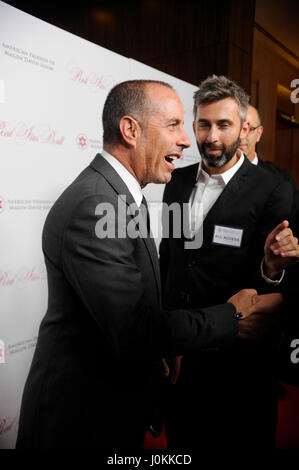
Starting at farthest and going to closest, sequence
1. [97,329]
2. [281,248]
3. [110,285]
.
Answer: [281,248] → [97,329] → [110,285]

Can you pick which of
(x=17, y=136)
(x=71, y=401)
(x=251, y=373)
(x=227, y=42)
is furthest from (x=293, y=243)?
(x=227, y=42)

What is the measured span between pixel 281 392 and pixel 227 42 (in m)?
3.21

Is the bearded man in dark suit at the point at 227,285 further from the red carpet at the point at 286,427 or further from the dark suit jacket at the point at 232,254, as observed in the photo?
the red carpet at the point at 286,427

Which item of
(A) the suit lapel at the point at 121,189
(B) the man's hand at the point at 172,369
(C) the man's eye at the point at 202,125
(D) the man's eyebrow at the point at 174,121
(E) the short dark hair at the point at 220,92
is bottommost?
(B) the man's hand at the point at 172,369

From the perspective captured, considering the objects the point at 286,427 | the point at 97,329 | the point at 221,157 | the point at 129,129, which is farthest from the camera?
the point at 286,427

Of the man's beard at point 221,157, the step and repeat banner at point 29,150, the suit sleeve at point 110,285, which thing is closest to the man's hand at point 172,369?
the suit sleeve at point 110,285

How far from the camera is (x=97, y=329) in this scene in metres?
1.08

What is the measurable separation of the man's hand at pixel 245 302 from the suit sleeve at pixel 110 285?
349mm

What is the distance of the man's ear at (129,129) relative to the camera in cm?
119

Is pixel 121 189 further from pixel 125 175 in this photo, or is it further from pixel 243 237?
pixel 243 237

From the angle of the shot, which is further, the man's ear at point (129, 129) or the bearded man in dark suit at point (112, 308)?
the man's ear at point (129, 129)

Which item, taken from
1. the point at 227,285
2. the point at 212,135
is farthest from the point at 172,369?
the point at 212,135

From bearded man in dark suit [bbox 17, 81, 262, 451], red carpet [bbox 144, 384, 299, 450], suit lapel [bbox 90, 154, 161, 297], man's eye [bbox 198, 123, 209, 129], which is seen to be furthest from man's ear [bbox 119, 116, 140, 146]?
red carpet [bbox 144, 384, 299, 450]

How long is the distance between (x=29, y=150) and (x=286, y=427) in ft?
7.92
